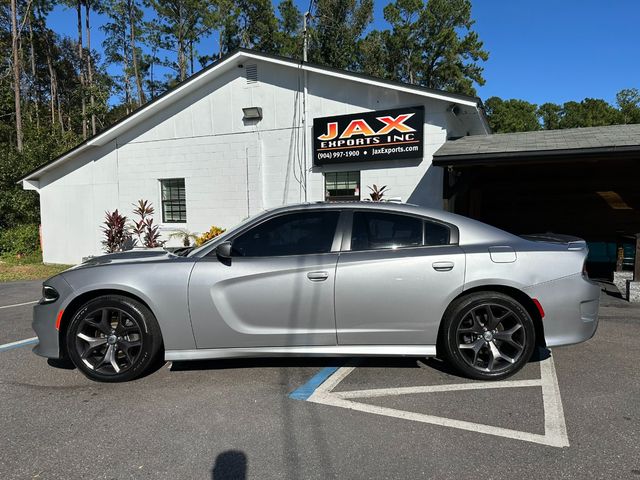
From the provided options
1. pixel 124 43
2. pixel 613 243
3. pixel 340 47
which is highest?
pixel 124 43

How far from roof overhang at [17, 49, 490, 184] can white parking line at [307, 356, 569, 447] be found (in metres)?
7.10

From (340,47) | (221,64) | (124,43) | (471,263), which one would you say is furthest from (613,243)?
(124,43)

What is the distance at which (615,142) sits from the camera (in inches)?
299

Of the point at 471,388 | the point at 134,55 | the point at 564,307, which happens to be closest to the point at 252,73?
the point at 564,307

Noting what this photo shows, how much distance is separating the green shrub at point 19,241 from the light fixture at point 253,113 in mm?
10074

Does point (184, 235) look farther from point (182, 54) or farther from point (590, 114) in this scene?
point (590, 114)

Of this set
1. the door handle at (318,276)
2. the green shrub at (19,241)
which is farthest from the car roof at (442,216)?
the green shrub at (19,241)

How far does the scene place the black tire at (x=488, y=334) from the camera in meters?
3.57

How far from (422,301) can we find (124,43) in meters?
44.3

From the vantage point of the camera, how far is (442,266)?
11.7 ft

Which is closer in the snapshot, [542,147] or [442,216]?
[442,216]

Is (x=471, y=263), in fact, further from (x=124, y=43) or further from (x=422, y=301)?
(x=124, y=43)

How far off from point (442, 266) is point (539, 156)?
214 inches

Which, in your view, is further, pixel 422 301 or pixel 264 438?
pixel 422 301
